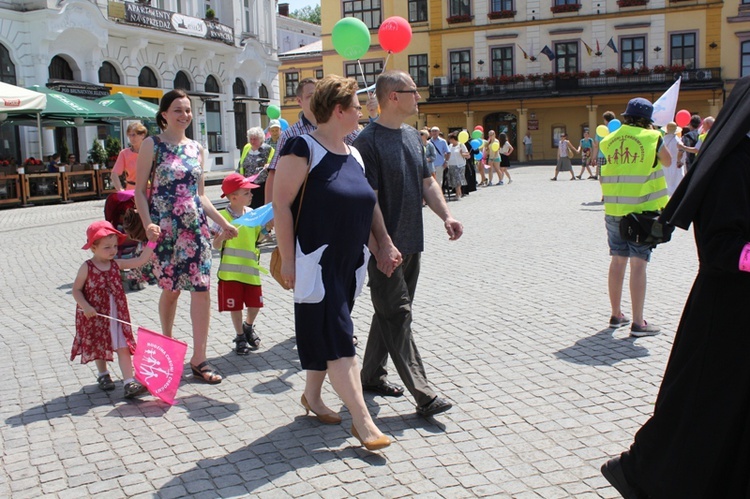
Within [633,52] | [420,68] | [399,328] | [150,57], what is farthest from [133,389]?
[420,68]

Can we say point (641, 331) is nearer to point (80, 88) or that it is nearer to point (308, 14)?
point (80, 88)

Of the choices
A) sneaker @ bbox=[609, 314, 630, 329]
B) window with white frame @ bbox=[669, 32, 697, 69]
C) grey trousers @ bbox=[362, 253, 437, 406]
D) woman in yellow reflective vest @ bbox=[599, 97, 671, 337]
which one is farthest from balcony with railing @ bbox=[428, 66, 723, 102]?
grey trousers @ bbox=[362, 253, 437, 406]

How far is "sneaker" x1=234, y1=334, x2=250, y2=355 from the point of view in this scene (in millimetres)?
6018

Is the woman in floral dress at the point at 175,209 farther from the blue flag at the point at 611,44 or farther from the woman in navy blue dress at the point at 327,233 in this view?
the blue flag at the point at 611,44

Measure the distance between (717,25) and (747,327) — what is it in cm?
4430

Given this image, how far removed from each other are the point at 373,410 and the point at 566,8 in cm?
4426

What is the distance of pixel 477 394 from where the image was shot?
493cm

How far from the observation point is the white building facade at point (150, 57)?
1120 inches

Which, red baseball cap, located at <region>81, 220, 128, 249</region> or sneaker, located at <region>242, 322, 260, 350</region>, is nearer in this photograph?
red baseball cap, located at <region>81, 220, 128, 249</region>

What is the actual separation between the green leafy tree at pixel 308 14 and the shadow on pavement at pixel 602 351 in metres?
111

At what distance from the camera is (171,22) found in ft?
114

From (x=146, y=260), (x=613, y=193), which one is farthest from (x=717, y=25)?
(x=146, y=260)

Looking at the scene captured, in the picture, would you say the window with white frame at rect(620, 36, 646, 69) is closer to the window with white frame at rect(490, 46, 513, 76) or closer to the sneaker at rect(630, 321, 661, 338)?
the window with white frame at rect(490, 46, 513, 76)

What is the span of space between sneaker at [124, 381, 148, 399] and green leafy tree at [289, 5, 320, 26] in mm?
111565
